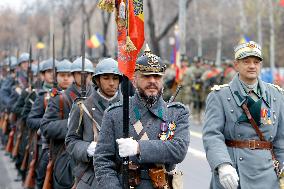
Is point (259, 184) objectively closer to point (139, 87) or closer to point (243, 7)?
point (139, 87)

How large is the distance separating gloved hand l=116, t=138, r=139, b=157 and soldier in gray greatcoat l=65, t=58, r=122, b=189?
4.14 feet

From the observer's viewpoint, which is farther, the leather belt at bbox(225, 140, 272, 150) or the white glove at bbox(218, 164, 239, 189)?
the leather belt at bbox(225, 140, 272, 150)

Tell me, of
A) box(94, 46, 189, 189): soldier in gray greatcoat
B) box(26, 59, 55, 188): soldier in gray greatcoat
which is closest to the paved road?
box(26, 59, 55, 188): soldier in gray greatcoat

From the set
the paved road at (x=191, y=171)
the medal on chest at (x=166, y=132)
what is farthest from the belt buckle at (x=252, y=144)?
the paved road at (x=191, y=171)

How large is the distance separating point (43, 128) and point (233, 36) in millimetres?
52700

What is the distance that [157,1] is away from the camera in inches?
2206

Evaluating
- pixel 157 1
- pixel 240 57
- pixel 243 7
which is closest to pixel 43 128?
pixel 240 57

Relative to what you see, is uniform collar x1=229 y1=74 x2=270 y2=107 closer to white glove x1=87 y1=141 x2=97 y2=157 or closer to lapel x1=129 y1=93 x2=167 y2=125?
lapel x1=129 y1=93 x2=167 y2=125

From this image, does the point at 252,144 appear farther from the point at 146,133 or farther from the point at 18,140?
the point at 18,140

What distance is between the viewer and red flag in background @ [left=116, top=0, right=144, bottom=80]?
434cm

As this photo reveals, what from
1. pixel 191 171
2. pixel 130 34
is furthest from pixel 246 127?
pixel 191 171

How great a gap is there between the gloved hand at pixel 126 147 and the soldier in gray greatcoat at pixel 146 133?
0.02m

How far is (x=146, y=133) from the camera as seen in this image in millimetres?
4512

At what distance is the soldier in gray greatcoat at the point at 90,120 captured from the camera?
561 centimetres
